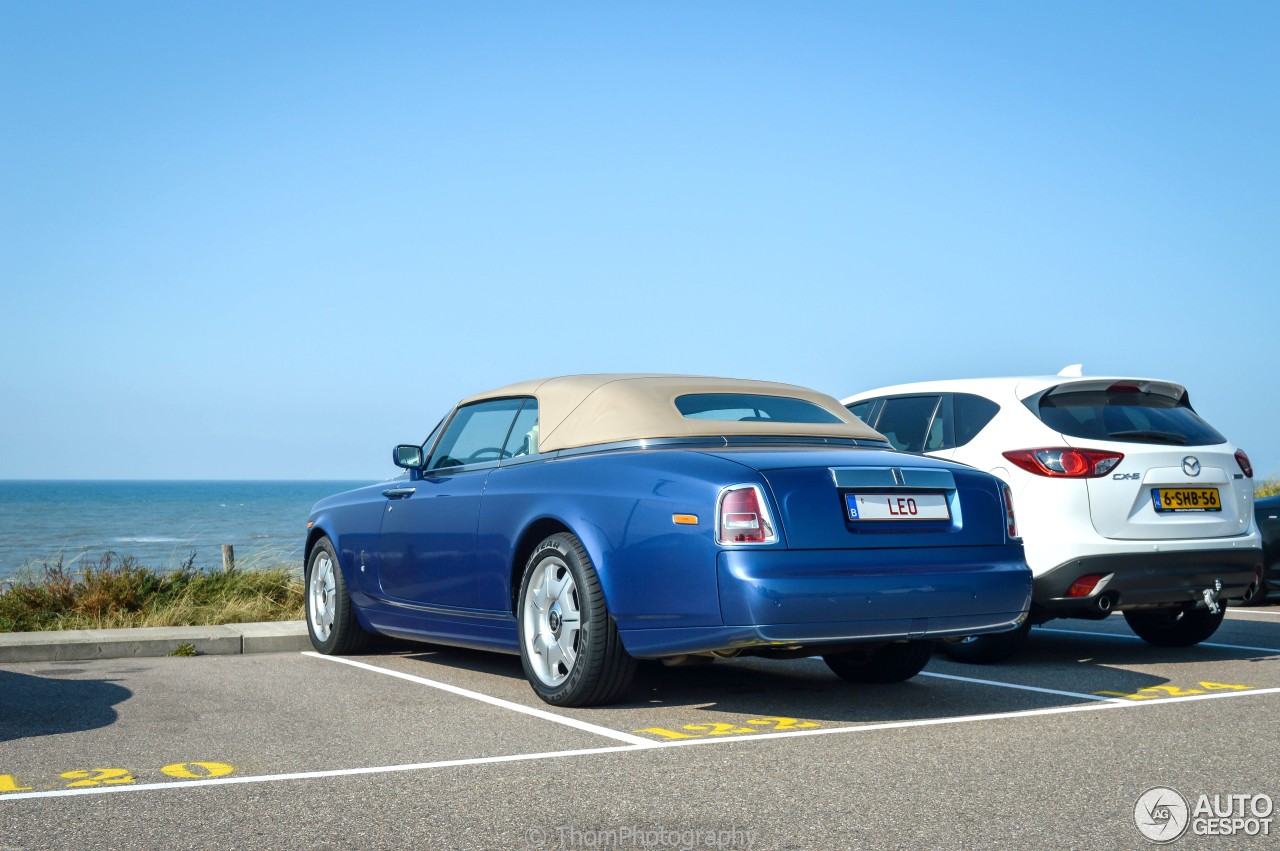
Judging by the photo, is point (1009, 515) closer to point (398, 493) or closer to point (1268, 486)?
point (398, 493)

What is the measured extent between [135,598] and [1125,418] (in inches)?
328

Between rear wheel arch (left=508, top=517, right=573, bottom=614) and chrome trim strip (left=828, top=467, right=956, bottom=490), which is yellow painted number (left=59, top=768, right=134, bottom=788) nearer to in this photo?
rear wheel arch (left=508, top=517, right=573, bottom=614)

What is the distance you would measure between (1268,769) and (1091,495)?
3.00 meters

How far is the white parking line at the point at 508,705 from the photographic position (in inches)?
219

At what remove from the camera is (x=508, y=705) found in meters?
6.53

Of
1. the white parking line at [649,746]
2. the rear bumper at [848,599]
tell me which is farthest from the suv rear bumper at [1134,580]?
the rear bumper at [848,599]

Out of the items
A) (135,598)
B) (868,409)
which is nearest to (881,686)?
(868,409)

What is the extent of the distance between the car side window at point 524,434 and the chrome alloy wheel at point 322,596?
6.99ft

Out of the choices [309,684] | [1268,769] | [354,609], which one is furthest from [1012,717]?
[354,609]

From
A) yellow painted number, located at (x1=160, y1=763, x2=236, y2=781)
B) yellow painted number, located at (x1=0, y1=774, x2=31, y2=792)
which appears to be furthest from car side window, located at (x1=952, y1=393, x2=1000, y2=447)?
yellow painted number, located at (x1=0, y1=774, x2=31, y2=792)

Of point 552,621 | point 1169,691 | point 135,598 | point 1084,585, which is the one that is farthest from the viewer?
point 135,598

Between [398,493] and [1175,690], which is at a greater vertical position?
[398,493]

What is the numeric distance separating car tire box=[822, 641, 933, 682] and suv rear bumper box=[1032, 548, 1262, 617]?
1.05 m

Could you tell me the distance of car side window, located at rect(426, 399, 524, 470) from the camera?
7.45m
